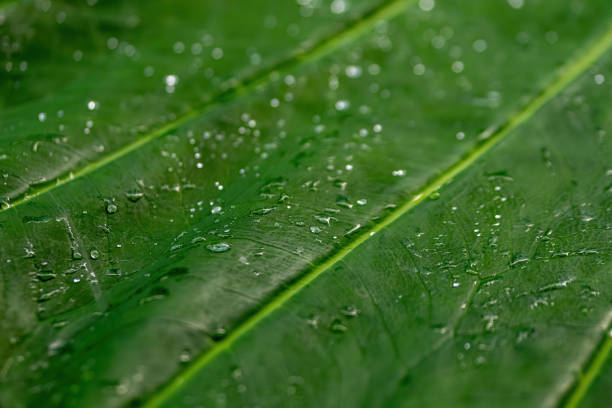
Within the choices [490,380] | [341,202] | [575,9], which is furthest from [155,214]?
[575,9]

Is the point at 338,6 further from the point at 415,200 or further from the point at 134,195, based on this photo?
the point at 134,195

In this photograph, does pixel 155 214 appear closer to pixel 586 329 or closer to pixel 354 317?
pixel 354 317

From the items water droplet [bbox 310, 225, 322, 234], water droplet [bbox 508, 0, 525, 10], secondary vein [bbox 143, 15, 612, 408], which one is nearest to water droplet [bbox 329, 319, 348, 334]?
secondary vein [bbox 143, 15, 612, 408]

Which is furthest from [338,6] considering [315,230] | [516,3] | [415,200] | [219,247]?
[219,247]

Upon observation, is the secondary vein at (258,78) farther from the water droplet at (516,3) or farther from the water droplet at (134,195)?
the water droplet at (516,3)

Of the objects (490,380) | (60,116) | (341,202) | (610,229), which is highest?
(60,116)

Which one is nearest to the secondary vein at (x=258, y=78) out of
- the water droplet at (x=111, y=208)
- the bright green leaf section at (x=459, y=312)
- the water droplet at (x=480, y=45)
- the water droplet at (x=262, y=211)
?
the water droplet at (x=111, y=208)

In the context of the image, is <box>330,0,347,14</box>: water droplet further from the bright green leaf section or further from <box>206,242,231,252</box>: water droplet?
<box>206,242,231,252</box>: water droplet
